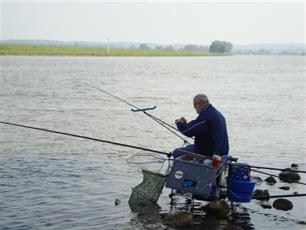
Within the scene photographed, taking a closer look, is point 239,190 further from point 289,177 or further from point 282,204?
point 289,177

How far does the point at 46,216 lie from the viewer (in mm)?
Answer: 10812

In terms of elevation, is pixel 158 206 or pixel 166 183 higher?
pixel 166 183

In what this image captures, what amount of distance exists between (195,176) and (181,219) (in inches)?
37.4

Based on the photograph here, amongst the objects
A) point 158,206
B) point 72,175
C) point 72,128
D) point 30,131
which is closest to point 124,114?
point 72,128

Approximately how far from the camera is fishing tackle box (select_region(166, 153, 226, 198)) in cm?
1005

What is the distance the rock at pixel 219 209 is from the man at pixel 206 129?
3.56ft

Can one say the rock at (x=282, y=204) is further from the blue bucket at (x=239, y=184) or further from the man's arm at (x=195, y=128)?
the man's arm at (x=195, y=128)

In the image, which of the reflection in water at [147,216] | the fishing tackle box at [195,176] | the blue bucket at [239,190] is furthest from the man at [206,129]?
the reflection in water at [147,216]

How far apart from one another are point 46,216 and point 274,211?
4822 mm

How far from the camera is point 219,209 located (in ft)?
35.7

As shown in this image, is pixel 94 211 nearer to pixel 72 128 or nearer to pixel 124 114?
pixel 72 128

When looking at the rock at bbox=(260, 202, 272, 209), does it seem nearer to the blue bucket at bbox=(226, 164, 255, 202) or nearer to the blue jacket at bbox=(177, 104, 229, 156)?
the blue bucket at bbox=(226, 164, 255, 202)

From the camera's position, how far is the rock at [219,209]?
35.7 feet

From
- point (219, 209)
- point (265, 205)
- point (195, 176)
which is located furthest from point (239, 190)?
point (265, 205)
